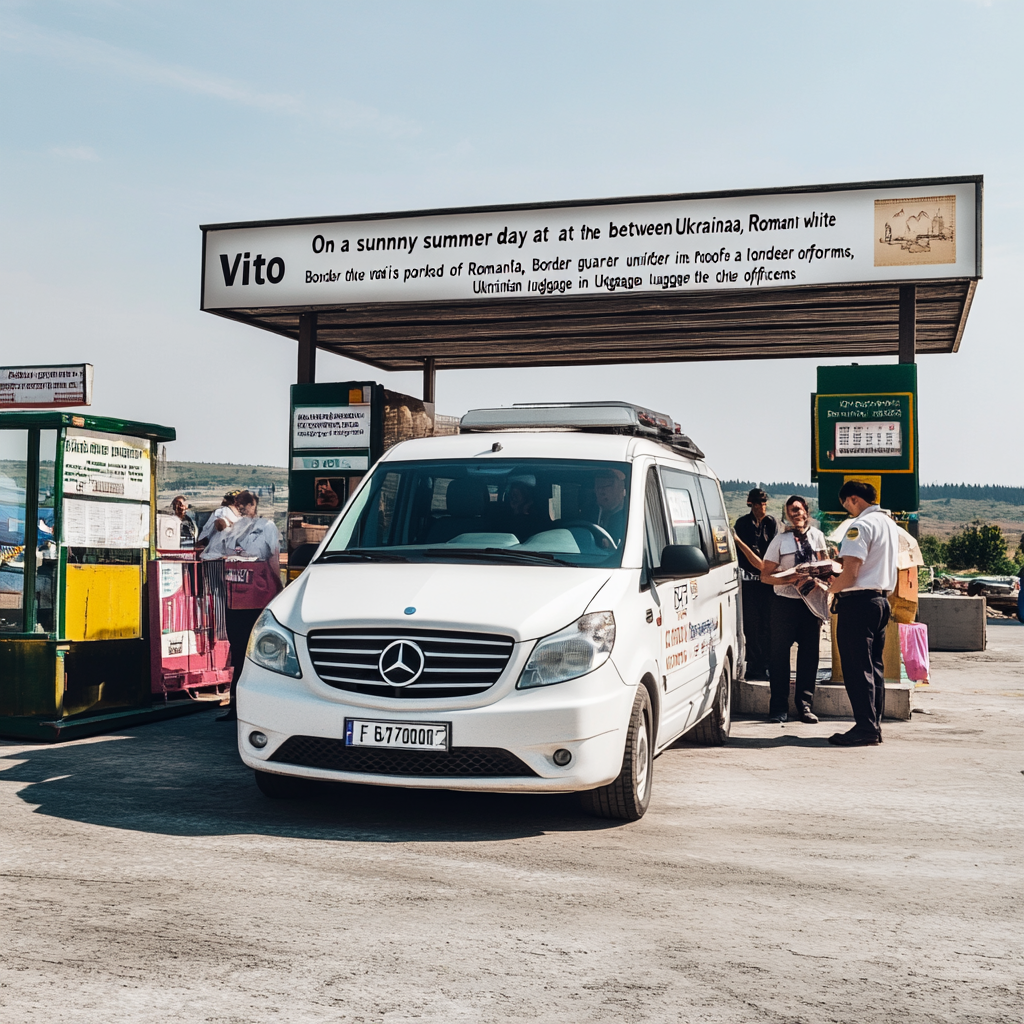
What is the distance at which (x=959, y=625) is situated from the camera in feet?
58.2

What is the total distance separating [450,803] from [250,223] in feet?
26.5

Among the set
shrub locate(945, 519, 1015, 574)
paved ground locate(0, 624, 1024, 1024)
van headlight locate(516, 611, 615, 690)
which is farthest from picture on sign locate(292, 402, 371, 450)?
shrub locate(945, 519, 1015, 574)

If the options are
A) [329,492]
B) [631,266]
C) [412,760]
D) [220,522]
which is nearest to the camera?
[412,760]

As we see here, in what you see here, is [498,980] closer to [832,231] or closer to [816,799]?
[816,799]

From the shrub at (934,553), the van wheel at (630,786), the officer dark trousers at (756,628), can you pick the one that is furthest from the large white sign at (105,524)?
the shrub at (934,553)

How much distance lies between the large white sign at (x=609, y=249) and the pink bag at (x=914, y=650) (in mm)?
3225

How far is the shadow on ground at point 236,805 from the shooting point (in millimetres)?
5973

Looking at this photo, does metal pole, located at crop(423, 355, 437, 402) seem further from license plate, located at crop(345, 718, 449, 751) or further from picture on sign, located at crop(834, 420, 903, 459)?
license plate, located at crop(345, 718, 449, 751)

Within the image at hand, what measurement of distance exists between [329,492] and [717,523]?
4.62m

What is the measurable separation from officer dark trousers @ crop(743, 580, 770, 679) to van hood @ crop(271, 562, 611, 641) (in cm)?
584

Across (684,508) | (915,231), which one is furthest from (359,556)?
(915,231)

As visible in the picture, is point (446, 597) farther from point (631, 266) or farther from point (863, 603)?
point (631, 266)

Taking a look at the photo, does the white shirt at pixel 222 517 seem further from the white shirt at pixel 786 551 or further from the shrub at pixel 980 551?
the shrub at pixel 980 551

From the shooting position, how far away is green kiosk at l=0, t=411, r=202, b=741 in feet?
28.9
